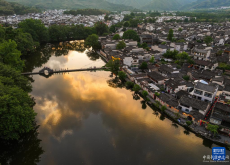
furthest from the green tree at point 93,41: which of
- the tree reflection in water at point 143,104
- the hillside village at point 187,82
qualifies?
the tree reflection in water at point 143,104

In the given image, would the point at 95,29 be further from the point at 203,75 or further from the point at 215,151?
the point at 215,151

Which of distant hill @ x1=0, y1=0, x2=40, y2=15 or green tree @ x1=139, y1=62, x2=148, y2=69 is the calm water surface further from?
distant hill @ x1=0, y1=0, x2=40, y2=15

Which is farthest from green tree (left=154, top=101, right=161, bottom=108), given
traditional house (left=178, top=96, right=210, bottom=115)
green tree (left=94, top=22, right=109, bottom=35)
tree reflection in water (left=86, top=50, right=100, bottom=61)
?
green tree (left=94, top=22, right=109, bottom=35)

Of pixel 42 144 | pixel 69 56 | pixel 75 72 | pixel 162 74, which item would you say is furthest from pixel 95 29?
pixel 42 144

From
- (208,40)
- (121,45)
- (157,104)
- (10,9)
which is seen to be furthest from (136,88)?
(10,9)

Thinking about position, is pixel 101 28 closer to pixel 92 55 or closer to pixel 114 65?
pixel 92 55
